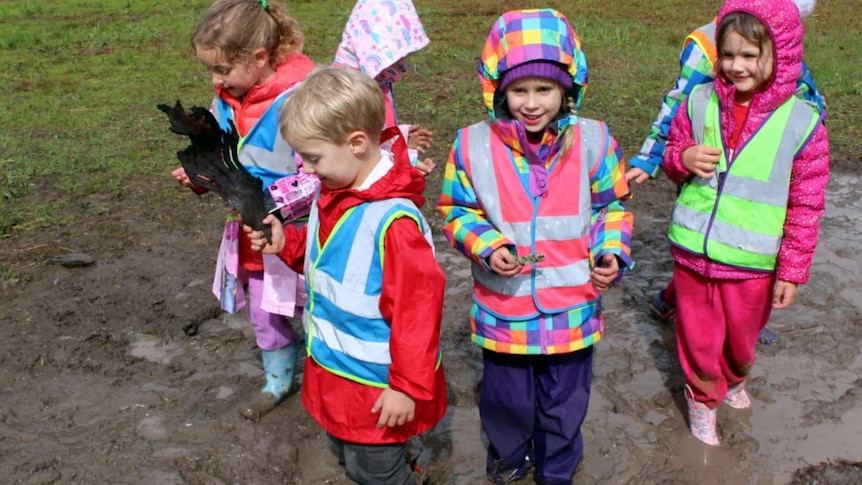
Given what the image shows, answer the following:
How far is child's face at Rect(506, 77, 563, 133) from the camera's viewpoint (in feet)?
9.49

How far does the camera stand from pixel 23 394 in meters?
4.03

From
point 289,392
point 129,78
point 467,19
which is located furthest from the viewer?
point 467,19

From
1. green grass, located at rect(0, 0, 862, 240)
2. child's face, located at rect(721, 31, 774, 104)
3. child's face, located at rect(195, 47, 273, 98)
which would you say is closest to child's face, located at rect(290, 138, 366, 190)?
child's face, located at rect(195, 47, 273, 98)

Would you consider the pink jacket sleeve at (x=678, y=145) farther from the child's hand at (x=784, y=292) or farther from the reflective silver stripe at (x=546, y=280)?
A: the reflective silver stripe at (x=546, y=280)

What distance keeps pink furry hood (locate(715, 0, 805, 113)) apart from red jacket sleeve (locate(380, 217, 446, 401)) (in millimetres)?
1469

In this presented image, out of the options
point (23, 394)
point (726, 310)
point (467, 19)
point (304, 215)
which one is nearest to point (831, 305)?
point (726, 310)

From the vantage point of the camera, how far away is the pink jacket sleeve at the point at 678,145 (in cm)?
340

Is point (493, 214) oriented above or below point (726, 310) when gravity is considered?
above

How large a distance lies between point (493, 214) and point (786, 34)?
1192 millimetres

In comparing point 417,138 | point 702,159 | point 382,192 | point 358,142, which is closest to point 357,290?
point 382,192

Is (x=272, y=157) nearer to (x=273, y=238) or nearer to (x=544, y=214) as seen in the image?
(x=273, y=238)

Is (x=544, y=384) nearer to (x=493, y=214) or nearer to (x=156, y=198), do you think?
(x=493, y=214)

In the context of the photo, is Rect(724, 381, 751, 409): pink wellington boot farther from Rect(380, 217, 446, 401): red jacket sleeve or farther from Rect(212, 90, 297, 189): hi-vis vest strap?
Rect(212, 90, 297, 189): hi-vis vest strap

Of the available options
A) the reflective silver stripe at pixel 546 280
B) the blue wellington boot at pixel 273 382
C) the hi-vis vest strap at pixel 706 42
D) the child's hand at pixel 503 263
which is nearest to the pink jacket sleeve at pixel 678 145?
the hi-vis vest strap at pixel 706 42
